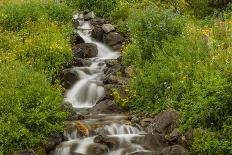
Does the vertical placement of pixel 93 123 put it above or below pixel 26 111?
below

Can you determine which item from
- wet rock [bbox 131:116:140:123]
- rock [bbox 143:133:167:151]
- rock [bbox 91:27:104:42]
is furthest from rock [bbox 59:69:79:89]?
rock [bbox 143:133:167:151]

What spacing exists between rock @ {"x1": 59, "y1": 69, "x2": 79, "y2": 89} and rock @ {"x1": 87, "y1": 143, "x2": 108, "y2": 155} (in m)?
4.97

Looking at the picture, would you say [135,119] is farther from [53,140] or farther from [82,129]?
[53,140]

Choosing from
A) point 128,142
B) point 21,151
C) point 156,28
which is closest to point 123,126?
point 128,142

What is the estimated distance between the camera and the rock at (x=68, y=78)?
54.9ft

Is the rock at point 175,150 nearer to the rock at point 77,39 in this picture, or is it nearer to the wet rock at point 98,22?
the rock at point 77,39

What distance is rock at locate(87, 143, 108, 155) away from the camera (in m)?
11.9

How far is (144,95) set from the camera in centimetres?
1462

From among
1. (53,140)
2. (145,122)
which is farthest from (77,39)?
(53,140)

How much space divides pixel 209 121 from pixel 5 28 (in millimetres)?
10169

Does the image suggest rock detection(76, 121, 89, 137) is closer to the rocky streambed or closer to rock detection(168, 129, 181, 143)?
the rocky streambed

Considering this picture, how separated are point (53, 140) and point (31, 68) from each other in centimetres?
368

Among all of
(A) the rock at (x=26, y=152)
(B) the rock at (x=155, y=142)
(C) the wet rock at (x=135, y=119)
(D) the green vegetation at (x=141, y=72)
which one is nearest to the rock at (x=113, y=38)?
(D) the green vegetation at (x=141, y=72)

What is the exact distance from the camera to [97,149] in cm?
1195
